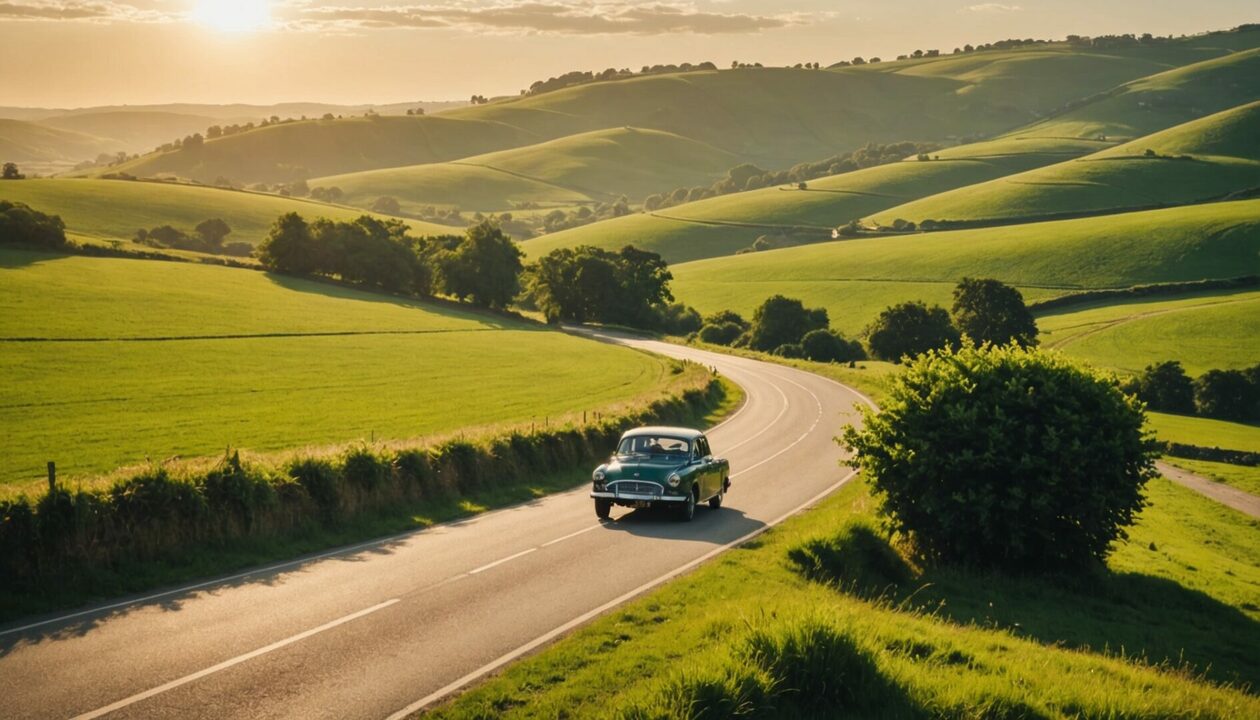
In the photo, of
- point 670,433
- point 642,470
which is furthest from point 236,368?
point 642,470

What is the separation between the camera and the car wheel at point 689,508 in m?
22.8

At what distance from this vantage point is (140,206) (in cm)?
13238

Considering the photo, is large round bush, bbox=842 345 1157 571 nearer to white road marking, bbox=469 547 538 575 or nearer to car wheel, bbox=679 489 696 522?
car wheel, bbox=679 489 696 522

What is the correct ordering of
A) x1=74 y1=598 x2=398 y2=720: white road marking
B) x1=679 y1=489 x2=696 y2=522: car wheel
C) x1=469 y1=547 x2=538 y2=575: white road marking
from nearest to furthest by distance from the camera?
x1=74 y1=598 x2=398 y2=720: white road marking
x1=469 y1=547 x2=538 y2=575: white road marking
x1=679 y1=489 x2=696 y2=522: car wheel

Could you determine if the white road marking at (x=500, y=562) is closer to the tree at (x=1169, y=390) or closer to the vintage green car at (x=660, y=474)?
the vintage green car at (x=660, y=474)

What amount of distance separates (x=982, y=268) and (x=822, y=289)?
62.5 feet

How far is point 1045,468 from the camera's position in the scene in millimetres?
18906

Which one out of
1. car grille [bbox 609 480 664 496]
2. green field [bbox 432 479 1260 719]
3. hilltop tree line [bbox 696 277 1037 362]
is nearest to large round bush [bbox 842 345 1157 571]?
green field [bbox 432 479 1260 719]

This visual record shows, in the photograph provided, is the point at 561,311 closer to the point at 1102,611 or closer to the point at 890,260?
the point at 890,260

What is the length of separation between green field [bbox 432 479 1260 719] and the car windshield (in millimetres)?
3138

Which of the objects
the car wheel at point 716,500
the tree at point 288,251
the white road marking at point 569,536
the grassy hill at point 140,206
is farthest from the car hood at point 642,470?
the grassy hill at point 140,206

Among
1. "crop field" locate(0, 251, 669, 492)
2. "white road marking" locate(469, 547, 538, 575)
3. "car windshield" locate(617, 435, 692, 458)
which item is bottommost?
"crop field" locate(0, 251, 669, 492)

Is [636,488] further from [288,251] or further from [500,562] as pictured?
[288,251]

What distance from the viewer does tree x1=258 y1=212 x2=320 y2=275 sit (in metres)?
96.4
